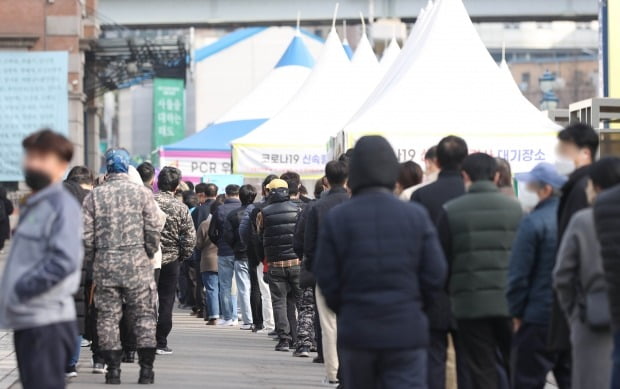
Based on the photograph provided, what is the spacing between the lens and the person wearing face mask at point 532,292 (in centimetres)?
870

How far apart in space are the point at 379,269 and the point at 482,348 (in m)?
2.05

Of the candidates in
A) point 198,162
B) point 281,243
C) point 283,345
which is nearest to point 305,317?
point 281,243

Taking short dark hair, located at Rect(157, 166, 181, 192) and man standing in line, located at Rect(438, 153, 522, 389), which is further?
short dark hair, located at Rect(157, 166, 181, 192)

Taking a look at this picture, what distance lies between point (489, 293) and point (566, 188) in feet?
2.93

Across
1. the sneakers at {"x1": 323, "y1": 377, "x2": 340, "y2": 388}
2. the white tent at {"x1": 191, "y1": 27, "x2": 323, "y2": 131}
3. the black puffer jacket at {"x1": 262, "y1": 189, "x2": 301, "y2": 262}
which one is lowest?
the sneakers at {"x1": 323, "y1": 377, "x2": 340, "y2": 388}

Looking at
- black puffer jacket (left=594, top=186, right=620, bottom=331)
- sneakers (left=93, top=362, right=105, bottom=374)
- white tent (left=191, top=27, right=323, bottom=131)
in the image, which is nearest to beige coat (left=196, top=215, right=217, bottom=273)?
sneakers (left=93, top=362, right=105, bottom=374)

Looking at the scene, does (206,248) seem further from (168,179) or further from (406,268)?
(406,268)

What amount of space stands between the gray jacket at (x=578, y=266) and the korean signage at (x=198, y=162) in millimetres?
22747

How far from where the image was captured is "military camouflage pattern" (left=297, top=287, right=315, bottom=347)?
15.3 metres

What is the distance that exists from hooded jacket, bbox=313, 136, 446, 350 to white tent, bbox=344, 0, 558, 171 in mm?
8098

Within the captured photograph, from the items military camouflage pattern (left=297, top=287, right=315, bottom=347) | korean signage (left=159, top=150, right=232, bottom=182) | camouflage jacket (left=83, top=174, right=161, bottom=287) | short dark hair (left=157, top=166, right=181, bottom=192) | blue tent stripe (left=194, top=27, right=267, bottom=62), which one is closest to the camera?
camouflage jacket (left=83, top=174, right=161, bottom=287)

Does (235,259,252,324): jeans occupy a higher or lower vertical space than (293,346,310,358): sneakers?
higher

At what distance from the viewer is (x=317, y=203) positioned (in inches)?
469

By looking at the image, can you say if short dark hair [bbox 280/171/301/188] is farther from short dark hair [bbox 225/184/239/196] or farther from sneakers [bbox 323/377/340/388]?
sneakers [bbox 323/377/340/388]
